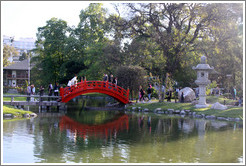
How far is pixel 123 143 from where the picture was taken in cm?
1195

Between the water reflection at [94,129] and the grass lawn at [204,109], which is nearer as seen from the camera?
the water reflection at [94,129]

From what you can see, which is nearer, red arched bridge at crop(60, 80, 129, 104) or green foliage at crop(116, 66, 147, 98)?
red arched bridge at crop(60, 80, 129, 104)

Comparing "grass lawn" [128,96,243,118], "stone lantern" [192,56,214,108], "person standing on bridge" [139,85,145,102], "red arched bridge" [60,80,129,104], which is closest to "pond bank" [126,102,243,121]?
"grass lawn" [128,96,243,118]

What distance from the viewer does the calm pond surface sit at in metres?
9.69

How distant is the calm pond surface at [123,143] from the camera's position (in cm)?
969

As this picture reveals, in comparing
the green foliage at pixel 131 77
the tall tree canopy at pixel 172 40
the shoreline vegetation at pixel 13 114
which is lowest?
the shoreline vegetation at pixel 13 114

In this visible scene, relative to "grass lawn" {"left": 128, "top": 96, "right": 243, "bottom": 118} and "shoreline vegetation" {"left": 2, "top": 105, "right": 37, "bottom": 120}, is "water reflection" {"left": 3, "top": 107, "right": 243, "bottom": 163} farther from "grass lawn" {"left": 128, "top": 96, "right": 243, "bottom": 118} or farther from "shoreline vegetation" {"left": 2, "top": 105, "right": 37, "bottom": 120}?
"grass lawn" {"left": 128, "top": 96, "right": 243, "bottom": 118}

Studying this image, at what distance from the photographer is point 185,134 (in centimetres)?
1430

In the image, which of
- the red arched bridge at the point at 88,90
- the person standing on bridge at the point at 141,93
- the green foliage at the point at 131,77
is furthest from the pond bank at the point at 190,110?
the green foliage at the point at 131,77

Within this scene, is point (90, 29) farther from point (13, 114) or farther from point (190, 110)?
point (13, 114)

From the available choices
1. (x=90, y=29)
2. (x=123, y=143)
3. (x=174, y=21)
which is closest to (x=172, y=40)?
(x=174, y=21)

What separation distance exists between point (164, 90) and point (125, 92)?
345 centimetres

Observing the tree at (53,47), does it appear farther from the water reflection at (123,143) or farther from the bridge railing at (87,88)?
the water reflection at (123,143)

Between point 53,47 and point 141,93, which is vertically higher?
point 53,47
